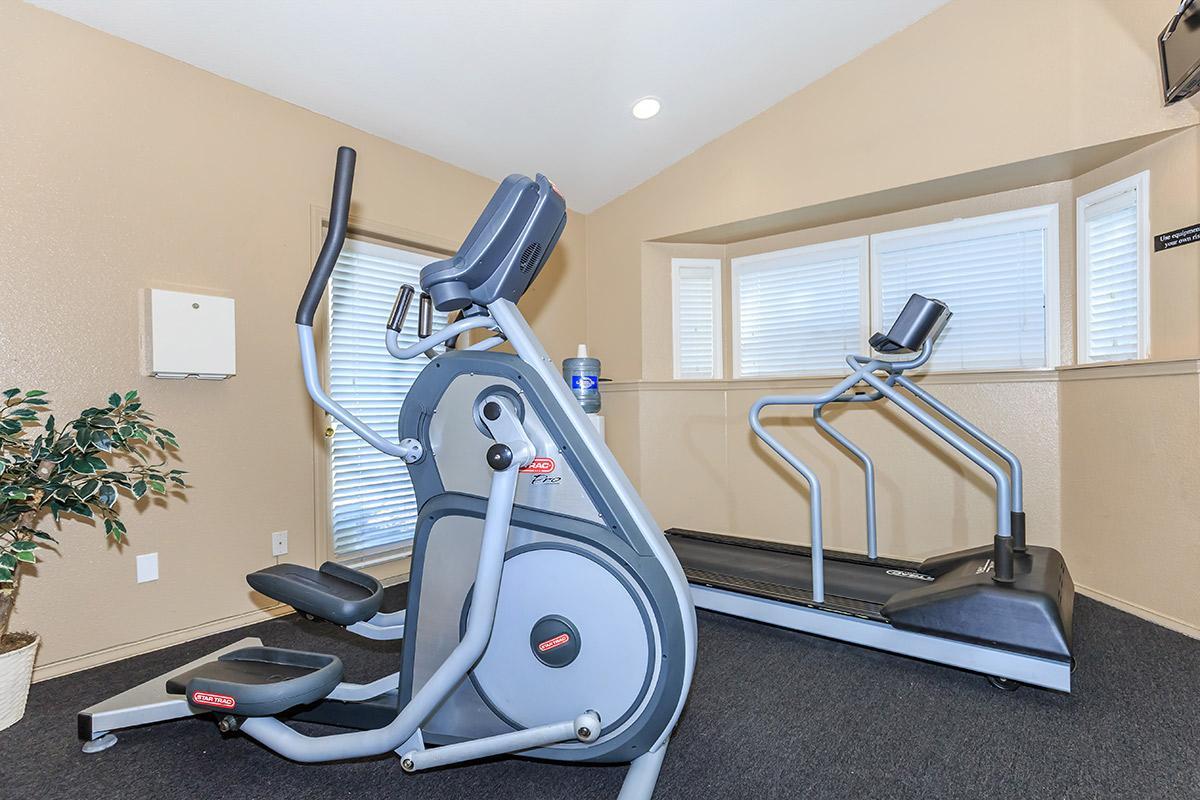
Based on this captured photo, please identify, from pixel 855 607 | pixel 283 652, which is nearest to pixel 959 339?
pixel 855 607

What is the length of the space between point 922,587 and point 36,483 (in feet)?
10.3

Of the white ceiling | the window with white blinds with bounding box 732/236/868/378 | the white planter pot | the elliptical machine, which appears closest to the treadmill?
the window with white blinds with bounding box 732/236/868/378

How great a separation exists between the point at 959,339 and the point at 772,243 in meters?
1.35

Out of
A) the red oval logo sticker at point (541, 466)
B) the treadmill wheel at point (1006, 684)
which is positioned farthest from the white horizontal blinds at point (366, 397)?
the treadmill wheel at point (1006, 684)

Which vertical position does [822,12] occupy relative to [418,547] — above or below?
above

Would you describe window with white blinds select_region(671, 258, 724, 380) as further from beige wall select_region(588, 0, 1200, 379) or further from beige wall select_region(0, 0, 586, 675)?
beige wall select_region(0, 0, 586, 675)

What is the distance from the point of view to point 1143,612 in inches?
111

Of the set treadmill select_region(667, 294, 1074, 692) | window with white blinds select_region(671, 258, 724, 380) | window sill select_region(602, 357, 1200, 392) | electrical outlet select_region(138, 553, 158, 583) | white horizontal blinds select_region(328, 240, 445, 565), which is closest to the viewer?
treadmill select_region(667, 294, 1074, 692)

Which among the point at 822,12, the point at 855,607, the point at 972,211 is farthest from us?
the point at 972,211

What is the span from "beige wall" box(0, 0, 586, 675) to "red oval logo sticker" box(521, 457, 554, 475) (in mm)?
1923

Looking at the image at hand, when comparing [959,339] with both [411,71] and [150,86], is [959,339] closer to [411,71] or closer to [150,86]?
[411,71]

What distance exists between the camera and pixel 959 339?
3656 millimetres

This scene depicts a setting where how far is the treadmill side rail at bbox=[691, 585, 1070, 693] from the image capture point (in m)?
2.04

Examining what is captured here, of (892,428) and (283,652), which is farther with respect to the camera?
(892,428)
